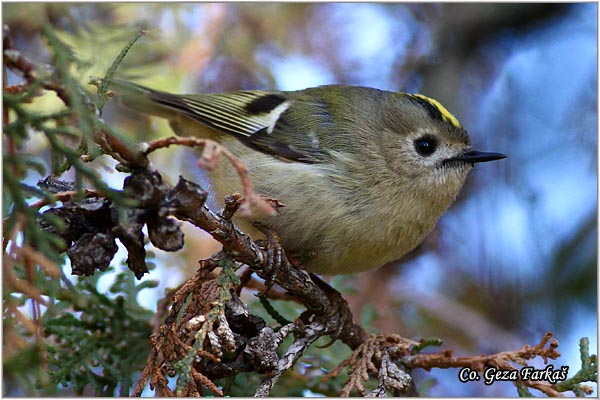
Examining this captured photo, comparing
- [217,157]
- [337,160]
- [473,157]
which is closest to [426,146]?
[473,157]

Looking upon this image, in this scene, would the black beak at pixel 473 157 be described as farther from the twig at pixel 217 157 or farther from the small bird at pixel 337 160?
the twig at pixel 217 157

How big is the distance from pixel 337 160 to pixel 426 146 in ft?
1.03

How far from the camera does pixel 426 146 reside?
204 cm

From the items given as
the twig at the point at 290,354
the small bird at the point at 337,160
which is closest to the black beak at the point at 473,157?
the small bird at the point at 337,160

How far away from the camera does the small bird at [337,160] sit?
179 cm

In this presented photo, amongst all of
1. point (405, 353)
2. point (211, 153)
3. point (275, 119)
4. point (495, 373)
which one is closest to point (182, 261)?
point (275, 119)

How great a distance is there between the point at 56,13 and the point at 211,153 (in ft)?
4.68

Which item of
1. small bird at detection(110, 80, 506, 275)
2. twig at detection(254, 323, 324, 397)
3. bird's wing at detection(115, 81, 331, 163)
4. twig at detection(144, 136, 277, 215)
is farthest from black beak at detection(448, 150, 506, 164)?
twig at detection(144, 136, 277, 215)

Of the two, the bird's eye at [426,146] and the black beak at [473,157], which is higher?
the bird's eye at [426,146]

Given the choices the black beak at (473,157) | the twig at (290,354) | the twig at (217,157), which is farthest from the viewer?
the black beak at (473,157)

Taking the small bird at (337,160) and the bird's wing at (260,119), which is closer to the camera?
the small bird at (337,160)

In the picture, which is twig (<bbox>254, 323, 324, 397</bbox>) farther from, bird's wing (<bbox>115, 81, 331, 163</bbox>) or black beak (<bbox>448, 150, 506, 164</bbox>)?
black beak (<bbox>448, 150, 506, 164</bbox>)

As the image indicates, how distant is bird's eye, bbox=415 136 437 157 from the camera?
204cm

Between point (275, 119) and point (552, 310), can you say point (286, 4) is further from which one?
point (552, 310)
